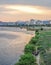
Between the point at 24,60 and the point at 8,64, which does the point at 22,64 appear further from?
the point at 8,64

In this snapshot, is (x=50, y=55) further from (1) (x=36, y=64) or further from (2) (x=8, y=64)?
(2) (x=8, y=64)

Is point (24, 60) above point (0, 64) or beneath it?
above

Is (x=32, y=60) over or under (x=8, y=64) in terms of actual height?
over

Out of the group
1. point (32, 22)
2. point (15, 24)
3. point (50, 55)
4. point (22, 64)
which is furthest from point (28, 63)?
point (15, 24)

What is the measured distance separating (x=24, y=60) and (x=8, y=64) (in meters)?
6.35

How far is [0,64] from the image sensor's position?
18781 mm

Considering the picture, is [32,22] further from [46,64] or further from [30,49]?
[46,64]

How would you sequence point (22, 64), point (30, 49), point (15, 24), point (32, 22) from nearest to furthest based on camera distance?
point (22, 64), point (30, 49), point (32, 22), point (15, 24)

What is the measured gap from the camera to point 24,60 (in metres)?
12.1

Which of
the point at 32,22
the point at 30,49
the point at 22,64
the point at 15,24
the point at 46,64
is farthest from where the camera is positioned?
Answer: the point at 15,24

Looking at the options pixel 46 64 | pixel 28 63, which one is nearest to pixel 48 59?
pixel 46 64

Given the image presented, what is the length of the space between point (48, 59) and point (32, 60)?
1.59 meters

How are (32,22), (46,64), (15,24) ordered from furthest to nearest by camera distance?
(15,24) < (32,22) < (46,64)

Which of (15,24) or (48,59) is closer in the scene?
(48,59)
